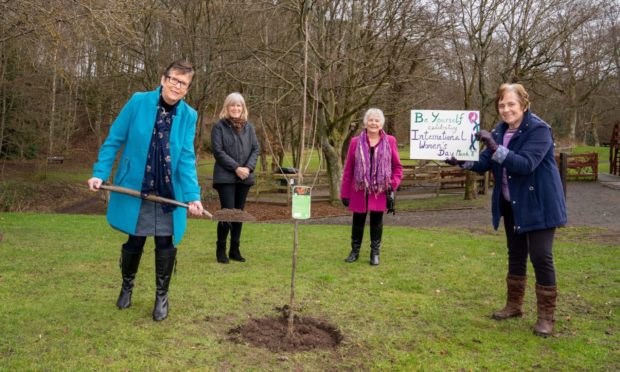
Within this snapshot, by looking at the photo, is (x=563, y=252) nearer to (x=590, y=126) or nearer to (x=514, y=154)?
(x=514, y=154)

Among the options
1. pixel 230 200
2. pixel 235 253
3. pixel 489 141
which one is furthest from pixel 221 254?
pixel 489 141

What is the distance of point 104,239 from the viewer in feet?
29.4

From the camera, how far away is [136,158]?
4.52 metres

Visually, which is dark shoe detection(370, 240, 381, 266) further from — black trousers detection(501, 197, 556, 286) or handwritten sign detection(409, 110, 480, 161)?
handwritten sign detection(409, 110, 480, 161)

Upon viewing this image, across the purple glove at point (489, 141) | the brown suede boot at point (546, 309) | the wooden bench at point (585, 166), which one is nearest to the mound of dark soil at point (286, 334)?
the brown suede boot at point (546, 309)

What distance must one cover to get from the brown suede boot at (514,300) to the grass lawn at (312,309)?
0.27 feet

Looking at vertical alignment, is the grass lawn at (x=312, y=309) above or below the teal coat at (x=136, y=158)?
below

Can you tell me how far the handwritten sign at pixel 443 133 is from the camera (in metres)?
8.92

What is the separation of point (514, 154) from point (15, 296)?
15.0ft

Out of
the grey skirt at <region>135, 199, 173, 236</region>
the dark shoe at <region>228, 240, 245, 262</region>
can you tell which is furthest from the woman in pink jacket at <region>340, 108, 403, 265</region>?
the grey skirt at <region>135, 199, 173, 236</region>

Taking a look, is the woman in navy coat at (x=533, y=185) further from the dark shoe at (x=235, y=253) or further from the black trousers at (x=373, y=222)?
the dark shoe at (x=235, y=253)

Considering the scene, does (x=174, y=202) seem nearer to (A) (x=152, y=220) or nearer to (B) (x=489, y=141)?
(A) (x=152, y=220)

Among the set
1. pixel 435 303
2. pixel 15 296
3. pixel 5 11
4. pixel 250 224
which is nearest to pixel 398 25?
pixel 250 224

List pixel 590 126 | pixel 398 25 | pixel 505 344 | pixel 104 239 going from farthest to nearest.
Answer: pixel 590 126 → pixel 398 25 → pixel 104 239 → pixel 505 344
